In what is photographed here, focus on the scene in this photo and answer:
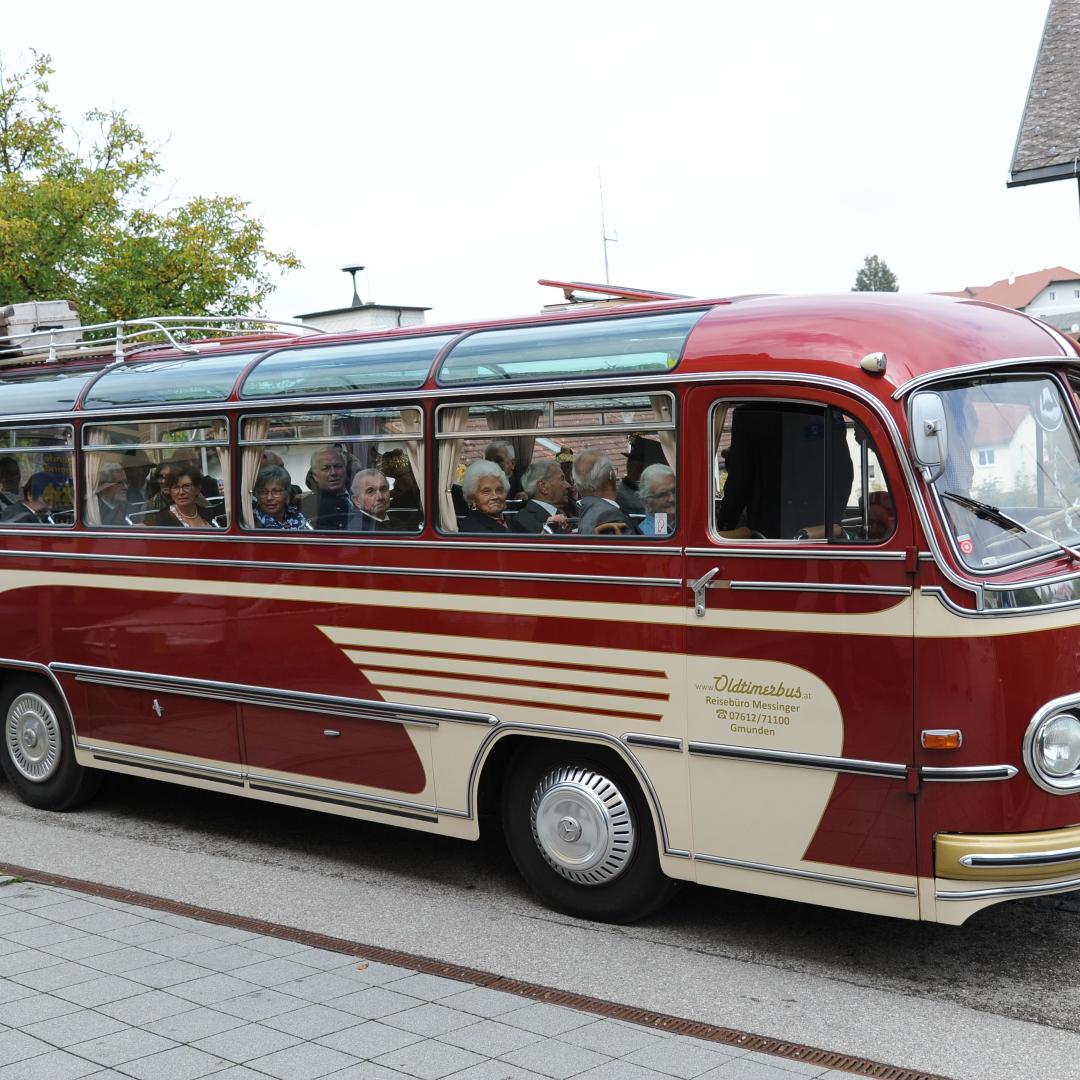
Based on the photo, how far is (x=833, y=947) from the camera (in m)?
6.03

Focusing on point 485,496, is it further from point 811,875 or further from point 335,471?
point 811,875

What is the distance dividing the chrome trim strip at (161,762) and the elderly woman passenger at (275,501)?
1.42 m

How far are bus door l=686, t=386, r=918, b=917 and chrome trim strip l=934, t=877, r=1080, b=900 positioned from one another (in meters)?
0.14

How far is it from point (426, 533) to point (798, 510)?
1.99 m

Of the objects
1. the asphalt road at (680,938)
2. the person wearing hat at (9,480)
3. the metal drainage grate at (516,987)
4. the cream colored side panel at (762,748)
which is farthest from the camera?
the person wearing hat at (9,480)

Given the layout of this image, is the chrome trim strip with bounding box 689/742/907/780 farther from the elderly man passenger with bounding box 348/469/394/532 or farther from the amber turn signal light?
the elderly man passenger with bounding box 348/469/394/532

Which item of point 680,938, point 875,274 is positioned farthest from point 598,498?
point 875,274

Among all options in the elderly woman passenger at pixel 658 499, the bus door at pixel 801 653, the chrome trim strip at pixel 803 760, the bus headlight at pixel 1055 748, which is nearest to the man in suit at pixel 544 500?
the elderly woman passenger at pixel 658 499

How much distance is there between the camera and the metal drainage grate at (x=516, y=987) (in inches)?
187

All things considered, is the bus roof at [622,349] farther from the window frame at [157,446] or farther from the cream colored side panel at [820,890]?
the cream colored side panel at [820,890]

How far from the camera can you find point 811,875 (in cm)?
556

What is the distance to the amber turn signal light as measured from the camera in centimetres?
516

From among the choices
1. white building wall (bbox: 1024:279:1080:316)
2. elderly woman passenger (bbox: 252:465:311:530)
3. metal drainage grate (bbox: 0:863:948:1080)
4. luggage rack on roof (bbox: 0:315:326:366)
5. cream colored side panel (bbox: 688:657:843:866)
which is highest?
white building wall (bbox: 1024:279:1080:316)

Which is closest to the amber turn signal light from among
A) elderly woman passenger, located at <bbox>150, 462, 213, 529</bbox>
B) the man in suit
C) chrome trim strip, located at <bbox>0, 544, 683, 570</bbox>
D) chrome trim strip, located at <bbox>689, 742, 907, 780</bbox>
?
chrome trim strip, located at <bbox>689, 742, 907, 780</bbox>
